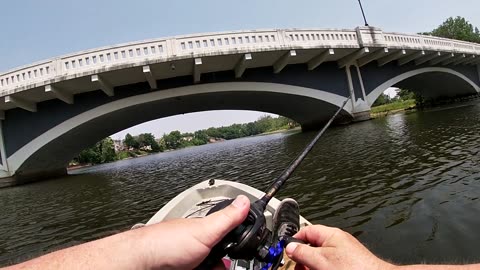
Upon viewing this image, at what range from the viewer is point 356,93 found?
21.6 metres

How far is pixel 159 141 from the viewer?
3826 inches

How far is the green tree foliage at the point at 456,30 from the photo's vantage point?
5059cm

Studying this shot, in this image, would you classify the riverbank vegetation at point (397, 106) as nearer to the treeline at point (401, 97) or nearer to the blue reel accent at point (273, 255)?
the treeline at point (401, 97)

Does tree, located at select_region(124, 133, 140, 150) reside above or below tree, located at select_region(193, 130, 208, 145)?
above

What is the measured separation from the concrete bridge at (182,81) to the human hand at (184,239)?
14178mm

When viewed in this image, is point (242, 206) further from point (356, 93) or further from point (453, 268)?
point (356, 93)

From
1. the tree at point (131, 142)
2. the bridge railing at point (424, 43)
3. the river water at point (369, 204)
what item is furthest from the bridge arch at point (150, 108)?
the tree at point (131, 142)

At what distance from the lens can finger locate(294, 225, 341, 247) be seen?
125 cm

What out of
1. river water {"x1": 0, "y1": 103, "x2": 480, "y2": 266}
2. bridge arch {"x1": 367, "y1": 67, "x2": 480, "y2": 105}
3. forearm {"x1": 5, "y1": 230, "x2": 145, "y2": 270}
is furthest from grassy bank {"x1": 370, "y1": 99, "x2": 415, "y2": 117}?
forearm {"x1": 5, "y1": 230, "x2": 145, "y2": 270}

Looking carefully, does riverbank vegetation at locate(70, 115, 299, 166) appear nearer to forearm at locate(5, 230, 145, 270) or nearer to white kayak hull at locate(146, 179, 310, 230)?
white kayak hull at locate(146, 179, 310, 230)

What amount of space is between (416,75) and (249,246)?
29953 mm

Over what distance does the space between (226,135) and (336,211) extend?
12871 centimetres

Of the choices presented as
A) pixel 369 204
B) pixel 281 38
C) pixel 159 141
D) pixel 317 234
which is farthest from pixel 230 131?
pixel 317 234

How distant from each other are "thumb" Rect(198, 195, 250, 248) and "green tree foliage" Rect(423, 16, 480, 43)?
6157cm
